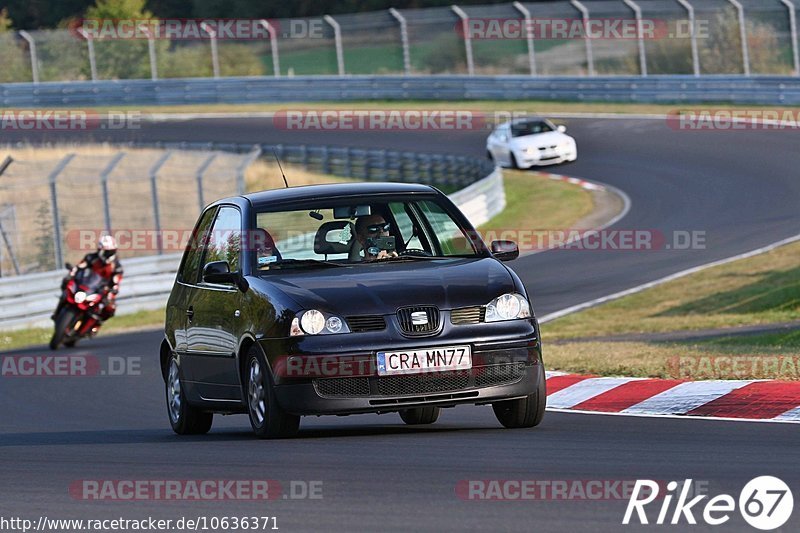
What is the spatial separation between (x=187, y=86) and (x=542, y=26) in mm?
12664

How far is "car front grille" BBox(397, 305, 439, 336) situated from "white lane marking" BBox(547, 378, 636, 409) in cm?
229

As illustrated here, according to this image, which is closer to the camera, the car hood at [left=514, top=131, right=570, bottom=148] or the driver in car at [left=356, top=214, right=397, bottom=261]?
the driver in car at [left=356, top=214, right=397, bottom=261]

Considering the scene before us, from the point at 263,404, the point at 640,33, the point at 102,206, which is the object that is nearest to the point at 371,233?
the point at 263,404

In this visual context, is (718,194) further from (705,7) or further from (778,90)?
(705,7)

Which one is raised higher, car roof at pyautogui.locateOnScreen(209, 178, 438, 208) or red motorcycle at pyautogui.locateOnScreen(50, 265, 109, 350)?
car roof at pyautogui.locateOnScreen(209, 178, 438, 208)

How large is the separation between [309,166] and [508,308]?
3180cm

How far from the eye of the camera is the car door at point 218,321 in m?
9.32

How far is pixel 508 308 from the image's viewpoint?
8.65 meters

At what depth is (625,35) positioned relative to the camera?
44875 mm

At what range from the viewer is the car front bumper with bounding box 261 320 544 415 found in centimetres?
838

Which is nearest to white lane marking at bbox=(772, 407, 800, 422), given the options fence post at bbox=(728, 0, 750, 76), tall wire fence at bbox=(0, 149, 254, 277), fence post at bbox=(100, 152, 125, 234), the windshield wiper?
the windshield wiper

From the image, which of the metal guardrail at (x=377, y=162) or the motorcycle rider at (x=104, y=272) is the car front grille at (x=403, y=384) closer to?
the motorcycle rider at (x=104, y=272)

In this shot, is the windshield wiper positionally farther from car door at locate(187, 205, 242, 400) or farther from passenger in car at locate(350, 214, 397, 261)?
car door at locate(187, 205, 242, 400)

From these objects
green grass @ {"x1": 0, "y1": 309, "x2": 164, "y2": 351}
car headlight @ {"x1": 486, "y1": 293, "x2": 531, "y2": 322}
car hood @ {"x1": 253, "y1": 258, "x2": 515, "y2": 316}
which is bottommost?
green grass @ {"x1": 0, "y1": 309, "x2": 164, "y2": 351}
